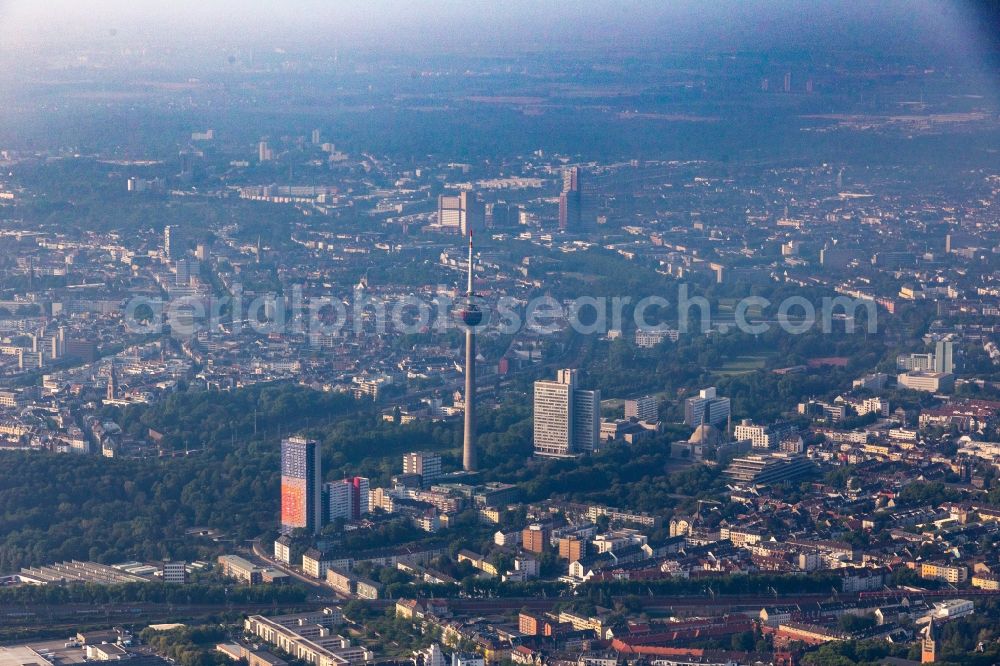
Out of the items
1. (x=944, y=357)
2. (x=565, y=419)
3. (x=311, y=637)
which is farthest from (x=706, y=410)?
(x=311, y=637)

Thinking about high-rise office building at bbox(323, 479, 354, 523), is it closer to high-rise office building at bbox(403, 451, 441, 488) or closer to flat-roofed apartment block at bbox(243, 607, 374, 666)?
high-rise office building at bbox(403, 451, 441, 488)

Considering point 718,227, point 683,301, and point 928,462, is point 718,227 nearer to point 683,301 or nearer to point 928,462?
point 683,301

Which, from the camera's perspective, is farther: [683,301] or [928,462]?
[683,301]

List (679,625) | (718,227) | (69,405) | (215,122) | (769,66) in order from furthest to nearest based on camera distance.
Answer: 1. (215,122)
2. (769,66)
3. (718,227)
4. (69,405)
5. (679,625)

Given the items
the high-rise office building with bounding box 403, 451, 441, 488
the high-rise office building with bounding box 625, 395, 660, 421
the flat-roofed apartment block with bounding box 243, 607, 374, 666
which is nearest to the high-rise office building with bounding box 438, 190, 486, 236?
the high-rise office building with bounding box 625, 395, 660, 421

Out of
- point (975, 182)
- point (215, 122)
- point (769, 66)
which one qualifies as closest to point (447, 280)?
point (975, 182)

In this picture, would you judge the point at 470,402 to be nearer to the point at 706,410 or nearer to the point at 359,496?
the point at 706,410

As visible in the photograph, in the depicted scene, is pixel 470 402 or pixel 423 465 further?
pixel 470 402
